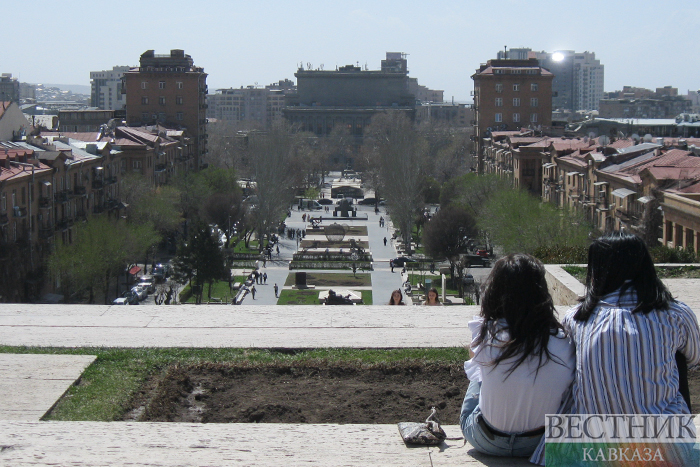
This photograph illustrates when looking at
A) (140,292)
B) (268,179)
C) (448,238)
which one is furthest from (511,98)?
(140,292)

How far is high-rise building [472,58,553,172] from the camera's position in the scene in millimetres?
76125

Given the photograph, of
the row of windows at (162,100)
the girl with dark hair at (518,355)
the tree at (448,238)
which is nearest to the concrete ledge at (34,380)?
the girl with dark hair at (518,355)

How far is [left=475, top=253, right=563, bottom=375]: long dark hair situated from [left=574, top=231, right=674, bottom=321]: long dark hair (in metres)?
0.26

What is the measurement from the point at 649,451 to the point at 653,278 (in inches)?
31.7

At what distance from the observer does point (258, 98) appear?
188m

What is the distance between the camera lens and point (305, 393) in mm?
6957

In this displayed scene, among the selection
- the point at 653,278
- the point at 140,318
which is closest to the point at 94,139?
the point at 140,318

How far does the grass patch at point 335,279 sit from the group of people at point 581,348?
34.0 meters

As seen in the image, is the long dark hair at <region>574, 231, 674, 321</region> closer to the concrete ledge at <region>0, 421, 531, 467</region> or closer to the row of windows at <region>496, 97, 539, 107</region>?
the concrete ledge at <region>0, 421, 531, 467</region>

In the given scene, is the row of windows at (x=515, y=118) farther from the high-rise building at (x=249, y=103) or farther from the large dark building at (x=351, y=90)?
the high-rise building at (x=249, y=103)

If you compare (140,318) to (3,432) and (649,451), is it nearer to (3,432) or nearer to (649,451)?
(3,432)

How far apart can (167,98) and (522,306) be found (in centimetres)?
7402

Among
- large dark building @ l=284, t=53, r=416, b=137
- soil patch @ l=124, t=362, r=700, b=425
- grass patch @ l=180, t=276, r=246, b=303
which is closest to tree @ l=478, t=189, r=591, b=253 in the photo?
grass patch @ l=180, t=276, r=246, b=303

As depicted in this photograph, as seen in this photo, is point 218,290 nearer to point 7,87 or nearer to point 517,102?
point 517,102
